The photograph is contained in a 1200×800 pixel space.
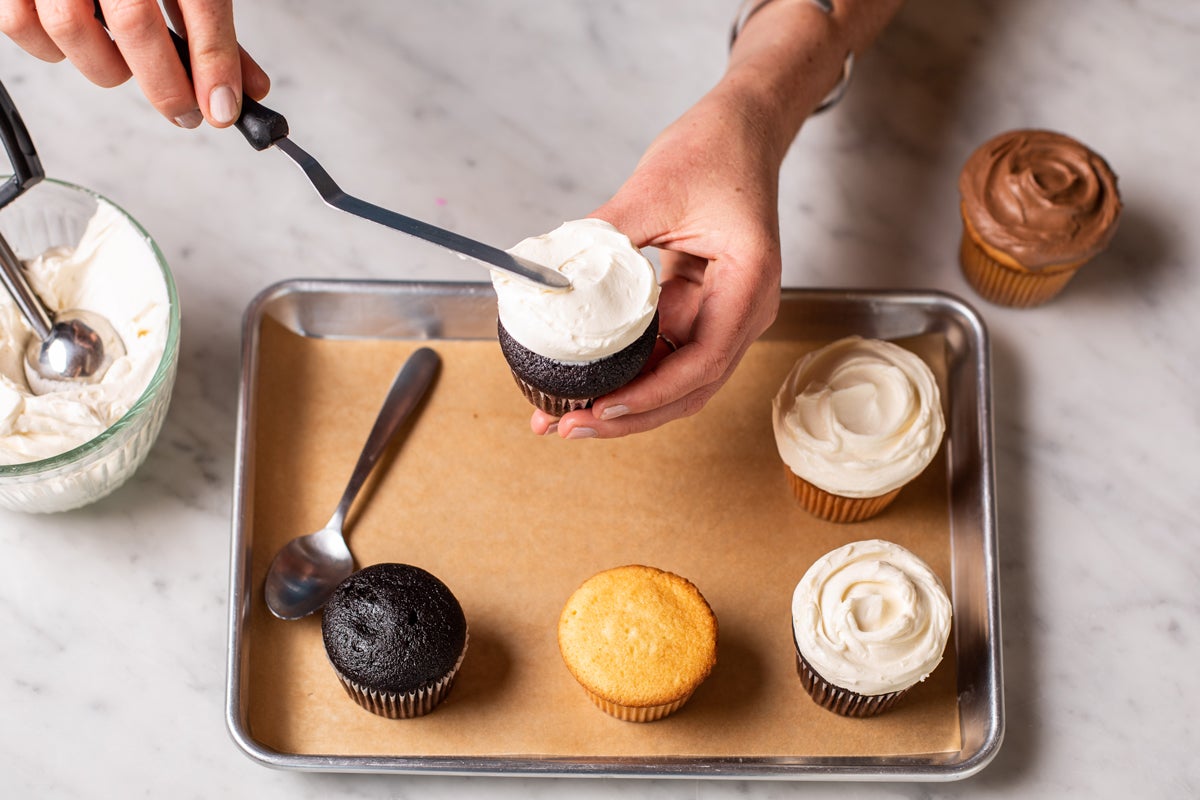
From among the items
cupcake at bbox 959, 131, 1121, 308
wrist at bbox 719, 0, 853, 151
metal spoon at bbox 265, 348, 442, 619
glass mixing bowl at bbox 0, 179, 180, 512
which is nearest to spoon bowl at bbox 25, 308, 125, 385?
glass mixing bowl at bbox 0, 179, 180, 512

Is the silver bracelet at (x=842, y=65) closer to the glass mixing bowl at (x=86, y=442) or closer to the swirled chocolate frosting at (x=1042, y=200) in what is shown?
the swirled chocolate frosting at (x=1042, y=200)

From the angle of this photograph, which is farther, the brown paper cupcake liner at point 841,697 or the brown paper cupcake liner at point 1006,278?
the brown paper cupcake liner at point 1006,278

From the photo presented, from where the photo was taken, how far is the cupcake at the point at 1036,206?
261cm

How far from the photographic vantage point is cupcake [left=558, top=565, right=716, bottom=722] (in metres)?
2.29

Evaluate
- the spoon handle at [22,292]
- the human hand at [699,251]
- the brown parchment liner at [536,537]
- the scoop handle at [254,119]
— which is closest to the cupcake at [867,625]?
the brown parchment liner at [536,537]

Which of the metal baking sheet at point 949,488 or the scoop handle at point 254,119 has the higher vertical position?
the scoop handle at point 254,119

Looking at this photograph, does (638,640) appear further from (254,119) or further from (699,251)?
(254,119)

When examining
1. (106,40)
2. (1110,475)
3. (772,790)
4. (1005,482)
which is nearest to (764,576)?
(772,790)

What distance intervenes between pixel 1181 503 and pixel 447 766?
1.60m

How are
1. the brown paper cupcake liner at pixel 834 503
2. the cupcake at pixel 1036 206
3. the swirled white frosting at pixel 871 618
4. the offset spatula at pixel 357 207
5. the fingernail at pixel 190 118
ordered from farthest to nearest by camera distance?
the cupcake at pixel 1036 206 < the brown paper cupcake liner at pixel 834 503 < the swirled white frosting at pixel 871 618 < the fingernail at pixel 190 118 < the offset spatula at pixel 357 207

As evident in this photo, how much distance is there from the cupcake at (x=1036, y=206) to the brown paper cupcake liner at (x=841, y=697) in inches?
37.1

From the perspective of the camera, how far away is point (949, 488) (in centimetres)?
263

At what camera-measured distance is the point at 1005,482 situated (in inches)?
105

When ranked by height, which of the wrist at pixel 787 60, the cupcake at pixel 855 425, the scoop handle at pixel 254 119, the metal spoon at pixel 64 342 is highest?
the scoop handle at pixel 254 119
